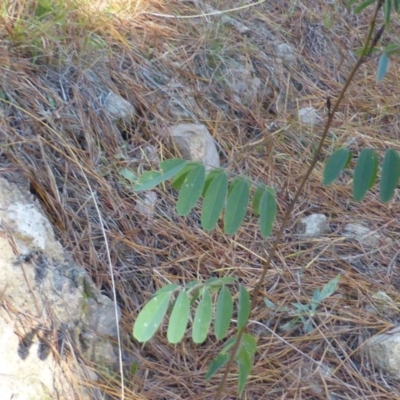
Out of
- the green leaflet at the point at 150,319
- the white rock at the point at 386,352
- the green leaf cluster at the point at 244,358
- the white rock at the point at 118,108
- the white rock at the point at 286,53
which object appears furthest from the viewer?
the white rock at the point at 286,53

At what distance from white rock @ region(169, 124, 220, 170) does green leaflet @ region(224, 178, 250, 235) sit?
92 cm

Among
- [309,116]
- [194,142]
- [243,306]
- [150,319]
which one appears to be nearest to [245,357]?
[243,306]

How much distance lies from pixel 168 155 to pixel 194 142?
9 centimetres

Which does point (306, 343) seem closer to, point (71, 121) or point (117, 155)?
point (117, 155)

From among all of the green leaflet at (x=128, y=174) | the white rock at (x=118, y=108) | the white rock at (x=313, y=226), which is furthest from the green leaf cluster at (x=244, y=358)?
the white rock at (x=118, y=108)

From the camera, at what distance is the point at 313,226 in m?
1.89

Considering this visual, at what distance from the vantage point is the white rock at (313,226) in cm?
188

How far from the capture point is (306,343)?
5.03ft

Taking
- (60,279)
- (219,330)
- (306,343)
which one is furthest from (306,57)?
(219,330)

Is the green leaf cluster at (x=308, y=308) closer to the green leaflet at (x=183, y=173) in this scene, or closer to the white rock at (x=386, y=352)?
the white rock at (x=386, y=352)

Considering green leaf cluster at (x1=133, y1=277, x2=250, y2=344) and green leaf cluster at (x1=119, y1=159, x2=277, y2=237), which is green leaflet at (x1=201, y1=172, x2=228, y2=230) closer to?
green leaf cluster at (x1=119, y1=159, x2=277, y2=237)

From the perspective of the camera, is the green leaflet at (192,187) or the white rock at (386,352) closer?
the green leaflet at (192,187)

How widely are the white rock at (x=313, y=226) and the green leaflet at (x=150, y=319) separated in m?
0.98

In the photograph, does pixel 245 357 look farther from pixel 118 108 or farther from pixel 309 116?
pixel 309 116
